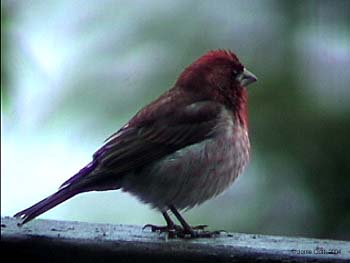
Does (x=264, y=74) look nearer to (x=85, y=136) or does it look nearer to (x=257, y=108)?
(x=257, y=108)

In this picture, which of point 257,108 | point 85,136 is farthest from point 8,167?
point 257,108

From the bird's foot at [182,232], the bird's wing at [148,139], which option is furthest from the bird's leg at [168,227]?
the bird's wing at [148,139]

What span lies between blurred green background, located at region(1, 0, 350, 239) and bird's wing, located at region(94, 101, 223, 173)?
0.41 m

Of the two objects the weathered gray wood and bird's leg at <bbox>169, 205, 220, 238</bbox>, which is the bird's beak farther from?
the weathered gray wood

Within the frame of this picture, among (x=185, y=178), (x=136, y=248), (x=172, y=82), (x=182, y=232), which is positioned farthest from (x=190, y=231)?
(x=172, y=82)

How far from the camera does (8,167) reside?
6.19m

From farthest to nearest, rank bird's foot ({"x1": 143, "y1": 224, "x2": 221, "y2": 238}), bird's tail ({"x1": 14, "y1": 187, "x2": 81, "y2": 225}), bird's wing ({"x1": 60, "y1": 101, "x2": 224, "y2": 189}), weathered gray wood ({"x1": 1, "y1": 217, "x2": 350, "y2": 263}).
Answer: bird's wing ({"x1": 60, "y1": 101, "x2": 224, "y2": 189}) < bird's foot ({"x1": 143, "y1": 224, "x2": 221, "y2": 238}) < bird's tail ({"x1": 14, "y1": 187, "x2": 81, "y2": 225}) < weathered gray wood ({"x1": 1, "y1": 217, "x2": 350, "y2": 263})

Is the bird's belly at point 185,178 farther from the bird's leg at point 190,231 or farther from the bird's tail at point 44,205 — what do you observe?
the bird's tail at point 44,205

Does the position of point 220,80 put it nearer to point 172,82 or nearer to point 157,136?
point 157,136

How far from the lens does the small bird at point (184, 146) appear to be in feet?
14.5

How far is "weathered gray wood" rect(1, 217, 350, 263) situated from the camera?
330 cm

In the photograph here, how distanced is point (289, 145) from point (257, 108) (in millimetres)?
221

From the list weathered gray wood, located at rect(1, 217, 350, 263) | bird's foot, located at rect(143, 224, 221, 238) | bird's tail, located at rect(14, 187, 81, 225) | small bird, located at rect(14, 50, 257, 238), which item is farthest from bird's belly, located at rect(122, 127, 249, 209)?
weathered gray wood, located at rect(1, 217, 350, 263)

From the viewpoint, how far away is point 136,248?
338 centimetres
